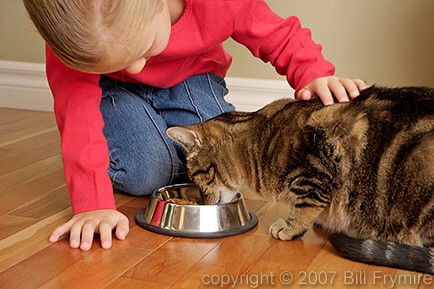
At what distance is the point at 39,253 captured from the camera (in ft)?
5.12

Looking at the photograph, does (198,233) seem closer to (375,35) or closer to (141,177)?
(141,177)

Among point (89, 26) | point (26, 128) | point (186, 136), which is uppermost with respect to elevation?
point (89, 26)

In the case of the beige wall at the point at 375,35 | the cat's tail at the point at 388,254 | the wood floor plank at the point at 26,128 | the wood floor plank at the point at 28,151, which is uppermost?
the beige wall at the point at 375,35

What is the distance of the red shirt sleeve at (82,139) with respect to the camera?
1.73 metres

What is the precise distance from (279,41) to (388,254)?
0.77 meters

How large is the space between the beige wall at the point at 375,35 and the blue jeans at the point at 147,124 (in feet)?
2.40

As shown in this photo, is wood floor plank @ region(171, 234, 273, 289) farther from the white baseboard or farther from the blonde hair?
the white baseboard

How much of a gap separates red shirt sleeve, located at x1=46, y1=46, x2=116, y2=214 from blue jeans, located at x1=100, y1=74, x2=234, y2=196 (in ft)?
0.67

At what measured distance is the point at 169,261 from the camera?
153cm

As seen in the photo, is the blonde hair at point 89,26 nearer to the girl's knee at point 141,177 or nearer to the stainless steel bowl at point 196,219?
the stainless steel bowl at point 196,219

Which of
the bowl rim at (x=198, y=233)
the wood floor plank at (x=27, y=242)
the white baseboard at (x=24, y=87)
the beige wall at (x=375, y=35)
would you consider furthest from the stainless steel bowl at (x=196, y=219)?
the white baseboard at (x=24, y=87)

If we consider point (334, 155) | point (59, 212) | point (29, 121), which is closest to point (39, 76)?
point (29, 121)

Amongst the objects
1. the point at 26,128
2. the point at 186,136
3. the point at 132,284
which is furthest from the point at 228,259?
the point at 26,128

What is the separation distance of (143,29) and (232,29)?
1.68 feet
